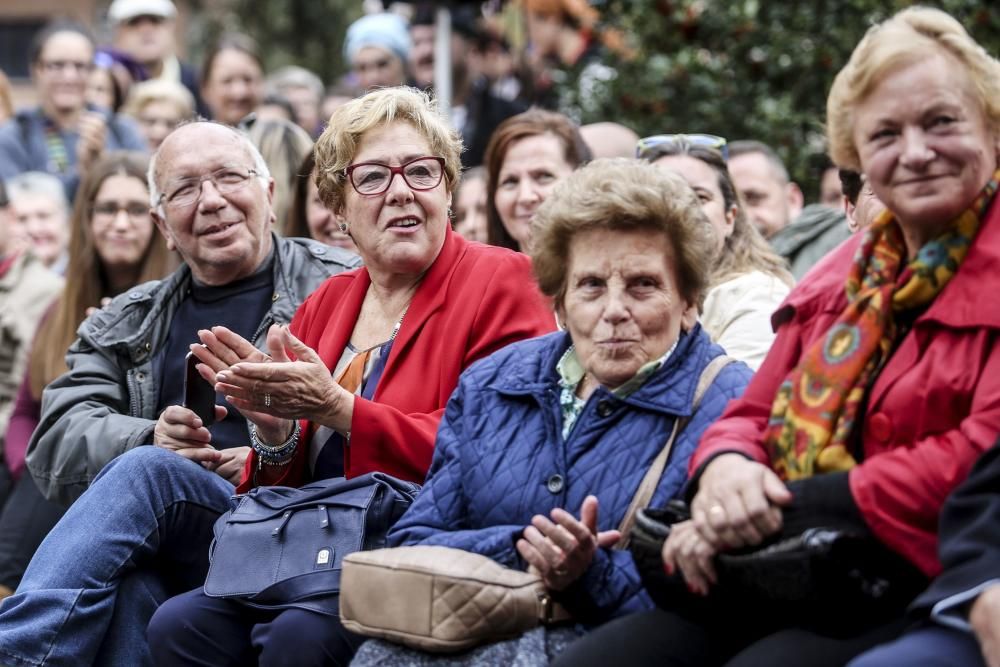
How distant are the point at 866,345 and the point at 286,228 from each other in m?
3.93

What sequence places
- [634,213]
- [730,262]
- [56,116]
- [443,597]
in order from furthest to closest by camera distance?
1. [56,116]
2. [730,262]
3. [634,213]
4. [443,597]

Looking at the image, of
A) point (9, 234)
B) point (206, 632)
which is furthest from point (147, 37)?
point (206, 632)

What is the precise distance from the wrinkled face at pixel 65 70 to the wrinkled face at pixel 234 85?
3.01ft

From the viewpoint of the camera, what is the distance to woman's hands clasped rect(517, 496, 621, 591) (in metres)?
3.29

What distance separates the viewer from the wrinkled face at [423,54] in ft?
30.6

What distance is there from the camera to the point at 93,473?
16.3 ft

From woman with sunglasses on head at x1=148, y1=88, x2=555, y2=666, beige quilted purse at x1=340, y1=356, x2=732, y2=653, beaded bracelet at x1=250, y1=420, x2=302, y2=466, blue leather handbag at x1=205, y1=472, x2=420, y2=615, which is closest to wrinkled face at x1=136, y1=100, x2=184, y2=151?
woman with sunglasses on head at x1=148, y1=88, x2=555, y2=666

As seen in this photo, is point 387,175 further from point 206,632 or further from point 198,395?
point 206,632

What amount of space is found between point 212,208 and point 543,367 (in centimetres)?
187

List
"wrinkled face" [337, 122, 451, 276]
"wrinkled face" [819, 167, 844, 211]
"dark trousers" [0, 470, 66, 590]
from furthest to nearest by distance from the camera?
"wrinkled face" [819, 167, 844, 211] < "dark trousers" [0, 470, 66, 590] < "wrinkled face" [337, 122, 451, 276]

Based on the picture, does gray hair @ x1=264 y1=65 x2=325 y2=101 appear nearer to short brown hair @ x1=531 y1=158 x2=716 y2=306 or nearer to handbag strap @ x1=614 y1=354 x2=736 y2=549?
short brown hair @ x1=531 y1=158 x2=716 y2=306

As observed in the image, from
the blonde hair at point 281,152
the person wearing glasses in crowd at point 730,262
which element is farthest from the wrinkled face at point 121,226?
the person wearing glasses in crowd at point 730,262

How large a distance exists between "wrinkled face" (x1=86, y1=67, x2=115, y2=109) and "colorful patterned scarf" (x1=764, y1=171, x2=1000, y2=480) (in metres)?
7.15

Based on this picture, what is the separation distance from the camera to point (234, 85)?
8867 millimetres
